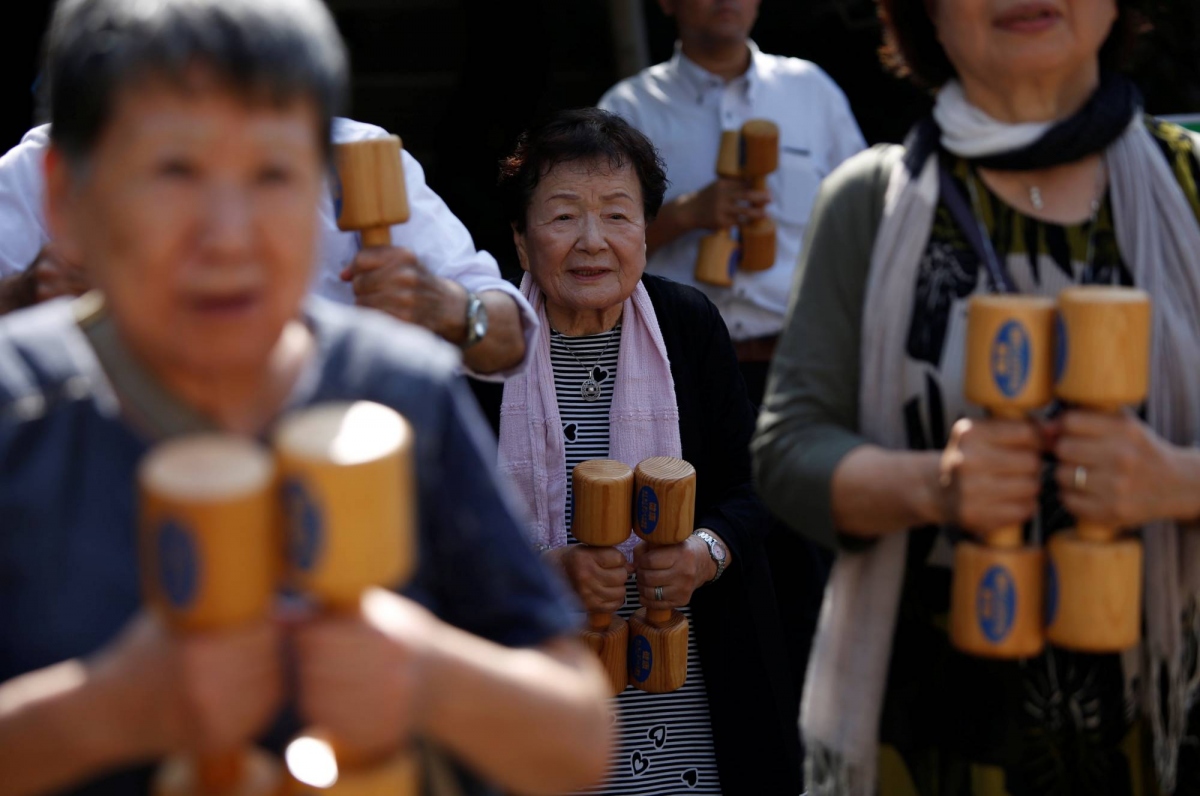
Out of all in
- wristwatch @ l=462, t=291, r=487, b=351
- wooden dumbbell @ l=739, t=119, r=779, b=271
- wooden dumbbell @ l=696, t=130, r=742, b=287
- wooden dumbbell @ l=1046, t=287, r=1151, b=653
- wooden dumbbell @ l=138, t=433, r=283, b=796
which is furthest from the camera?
wooden dumbbell @ l=696, t=130, r=742, b=287

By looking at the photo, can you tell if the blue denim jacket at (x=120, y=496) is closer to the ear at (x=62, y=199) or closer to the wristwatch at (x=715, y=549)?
the ear at (x=62, y=199)

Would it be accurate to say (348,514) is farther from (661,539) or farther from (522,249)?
(522,249)

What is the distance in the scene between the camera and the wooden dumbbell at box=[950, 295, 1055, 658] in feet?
5.96

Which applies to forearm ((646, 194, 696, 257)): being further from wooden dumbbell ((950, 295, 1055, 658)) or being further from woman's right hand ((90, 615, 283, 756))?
woman's right hand ((90, 615, 283, 756))

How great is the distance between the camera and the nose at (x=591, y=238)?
3307 millimetres

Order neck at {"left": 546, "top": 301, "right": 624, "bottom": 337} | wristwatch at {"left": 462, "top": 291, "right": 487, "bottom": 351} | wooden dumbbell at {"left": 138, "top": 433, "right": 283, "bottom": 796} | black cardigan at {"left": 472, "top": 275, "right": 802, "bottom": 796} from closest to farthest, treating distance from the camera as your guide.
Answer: wooden dumbbell at {"left": 138, "top": 433, "right": 283, "bottom": 796}, wristwatch at {"left": 462, "top": 291, "right": 487, "bottom": 351}, black cardigan at {"left": 472, "top": 275, "right": 802, "bottom": 796}, neck at {"left": 546, "top": 301, "right": 624, "bottom": 337}

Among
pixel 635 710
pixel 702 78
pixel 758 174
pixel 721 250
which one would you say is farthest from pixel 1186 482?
pixel 702 78

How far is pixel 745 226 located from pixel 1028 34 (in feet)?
8.03

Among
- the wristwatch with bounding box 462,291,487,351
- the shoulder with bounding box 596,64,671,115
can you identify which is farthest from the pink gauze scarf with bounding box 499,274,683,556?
the shoulder with bounding box 596,64,671,115

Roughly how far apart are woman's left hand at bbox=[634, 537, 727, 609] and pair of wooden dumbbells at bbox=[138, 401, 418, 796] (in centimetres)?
180

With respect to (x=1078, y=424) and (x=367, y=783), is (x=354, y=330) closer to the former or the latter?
(x=367, y=783)

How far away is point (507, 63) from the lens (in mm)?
5680

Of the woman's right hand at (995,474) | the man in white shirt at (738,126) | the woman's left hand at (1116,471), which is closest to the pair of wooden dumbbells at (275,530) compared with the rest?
the woman's right hand at (995,474)

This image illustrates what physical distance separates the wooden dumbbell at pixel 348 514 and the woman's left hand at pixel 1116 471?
91 cm
